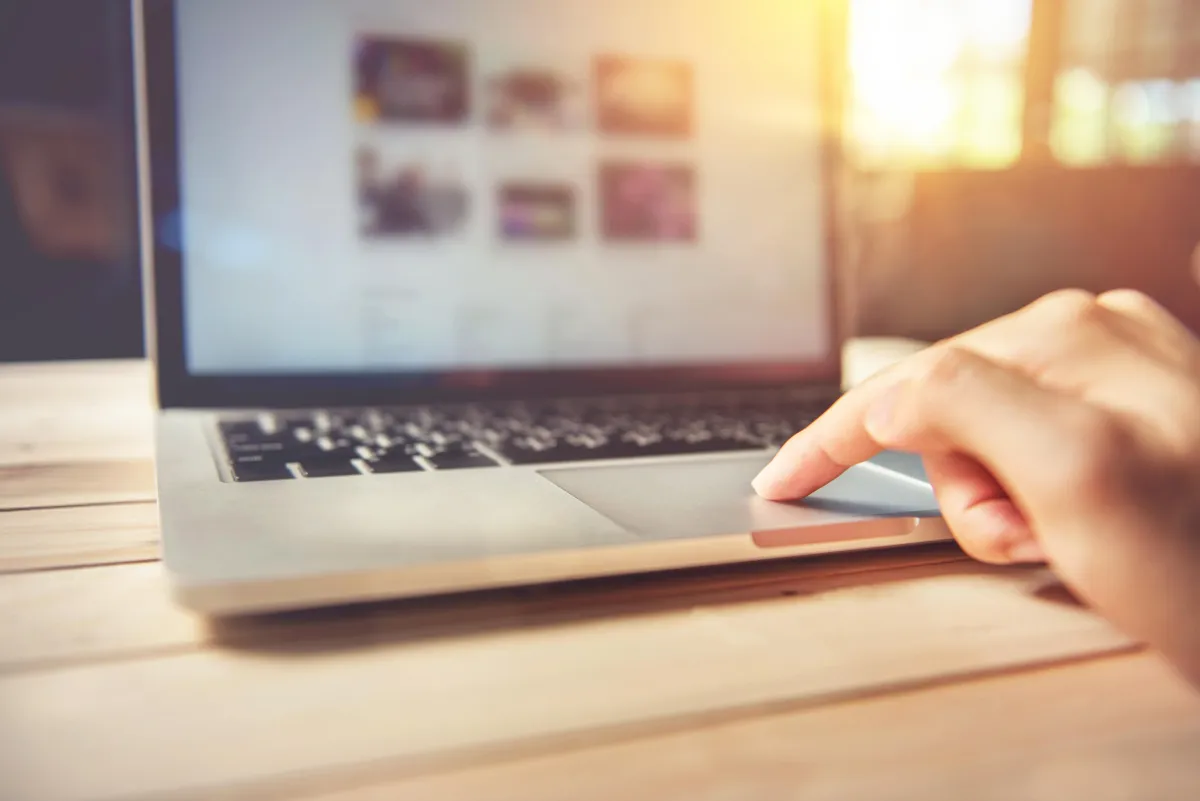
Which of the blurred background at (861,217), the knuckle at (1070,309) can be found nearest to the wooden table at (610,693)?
the knuckle at (1070,309)

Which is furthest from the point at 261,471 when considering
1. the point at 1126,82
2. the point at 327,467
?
the point at 1126,82

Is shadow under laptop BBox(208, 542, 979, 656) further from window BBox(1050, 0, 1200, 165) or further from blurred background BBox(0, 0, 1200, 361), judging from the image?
window BBox(1050, 0, 1200, 165)

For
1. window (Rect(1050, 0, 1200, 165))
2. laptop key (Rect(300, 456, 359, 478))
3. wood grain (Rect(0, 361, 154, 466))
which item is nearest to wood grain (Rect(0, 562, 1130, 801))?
laptop key (Rect(300, 456, 359, 478))

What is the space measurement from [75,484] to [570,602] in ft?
1.15

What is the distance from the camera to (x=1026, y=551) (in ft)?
1.09

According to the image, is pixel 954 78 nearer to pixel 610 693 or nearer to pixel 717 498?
pixel 717 498

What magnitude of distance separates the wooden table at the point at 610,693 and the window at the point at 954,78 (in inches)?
119

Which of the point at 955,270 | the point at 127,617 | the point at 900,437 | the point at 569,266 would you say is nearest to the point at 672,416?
the point at 569,266

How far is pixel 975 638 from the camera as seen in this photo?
0.29 metres

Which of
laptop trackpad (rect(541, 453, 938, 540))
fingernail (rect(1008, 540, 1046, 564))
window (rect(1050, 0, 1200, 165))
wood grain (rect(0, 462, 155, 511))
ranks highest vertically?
window (rect(1050, 0, 1200, 165))

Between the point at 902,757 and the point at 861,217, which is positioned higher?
the point at 861,217

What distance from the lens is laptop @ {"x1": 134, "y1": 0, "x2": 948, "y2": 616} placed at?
0.58 metres

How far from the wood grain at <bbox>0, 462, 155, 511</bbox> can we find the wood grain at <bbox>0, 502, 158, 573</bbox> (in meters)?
0.02

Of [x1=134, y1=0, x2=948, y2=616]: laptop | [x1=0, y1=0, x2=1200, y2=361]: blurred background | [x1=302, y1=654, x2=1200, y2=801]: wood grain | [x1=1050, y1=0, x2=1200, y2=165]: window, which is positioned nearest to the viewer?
[x1=302, y1=654, x2=1200, y2=801]: wood grain
